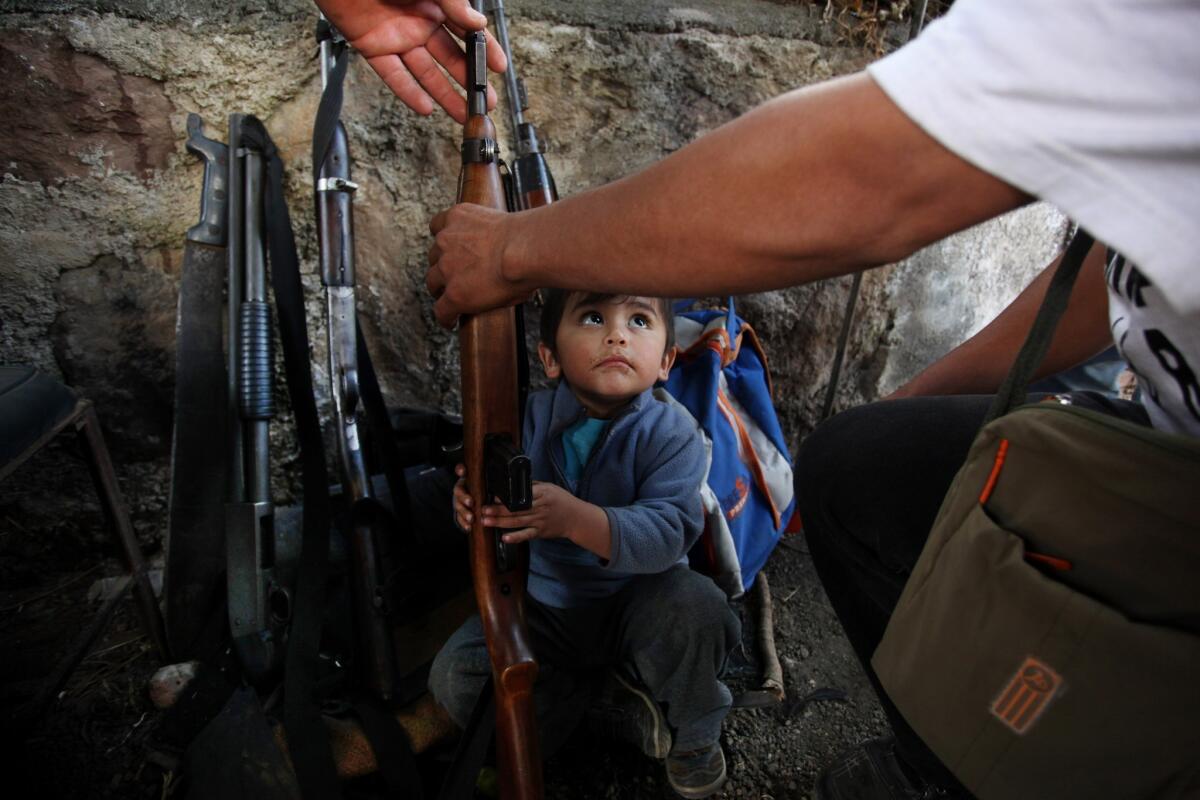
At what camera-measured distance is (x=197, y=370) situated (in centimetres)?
137

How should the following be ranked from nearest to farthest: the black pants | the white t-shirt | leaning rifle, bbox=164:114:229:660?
the white t-shirt
the black pants
leaning rifle, bbox=164:114:229:660

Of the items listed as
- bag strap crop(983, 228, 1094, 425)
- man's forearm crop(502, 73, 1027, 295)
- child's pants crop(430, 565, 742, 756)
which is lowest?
child's pants crop(430, 565, 742, 756)

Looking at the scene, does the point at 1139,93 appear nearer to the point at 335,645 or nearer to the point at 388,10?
the point at 388,10

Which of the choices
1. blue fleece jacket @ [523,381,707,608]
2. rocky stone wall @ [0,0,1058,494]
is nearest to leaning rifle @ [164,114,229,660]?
rocky stone wall @ [0,0,1058,494]

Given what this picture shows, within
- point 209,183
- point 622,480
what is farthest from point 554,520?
point 209,183

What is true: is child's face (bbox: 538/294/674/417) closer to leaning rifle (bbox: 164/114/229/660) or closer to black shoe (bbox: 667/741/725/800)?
black shoe (bbox: 667/741/725/800)

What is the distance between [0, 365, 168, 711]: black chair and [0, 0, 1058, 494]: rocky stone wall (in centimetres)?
33

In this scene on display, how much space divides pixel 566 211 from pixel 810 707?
1204 millimetres

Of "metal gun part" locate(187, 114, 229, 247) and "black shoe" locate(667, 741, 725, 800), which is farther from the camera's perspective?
"metal gun part" locate(187, 114, 229, 247)

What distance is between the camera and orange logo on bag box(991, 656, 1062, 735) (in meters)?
0.58

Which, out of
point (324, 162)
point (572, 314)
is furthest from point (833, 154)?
point (324, 162)

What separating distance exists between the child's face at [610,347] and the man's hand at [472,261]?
0.34 meters

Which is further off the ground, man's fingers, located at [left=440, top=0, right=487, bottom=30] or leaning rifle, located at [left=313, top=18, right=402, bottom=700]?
man's fingers, located at [left=440, top=0, right=487, bottom=30]

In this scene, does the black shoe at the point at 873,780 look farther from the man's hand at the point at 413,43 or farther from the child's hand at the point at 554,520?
the man's hand at the point at 413,43
